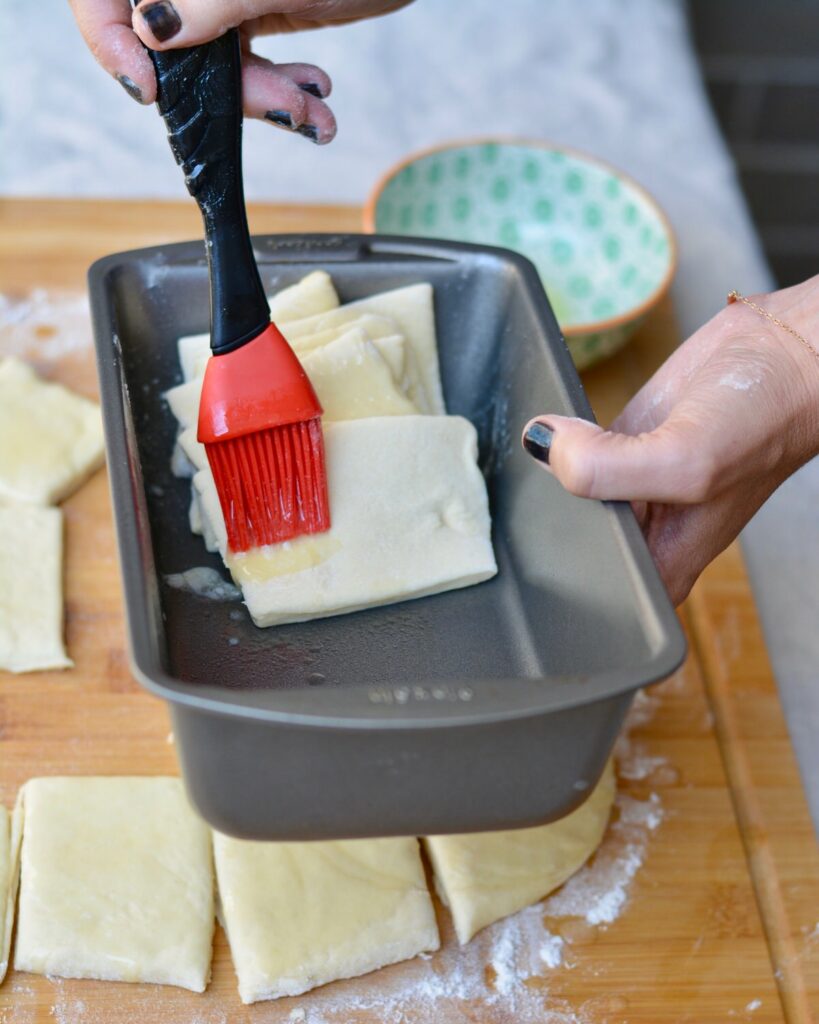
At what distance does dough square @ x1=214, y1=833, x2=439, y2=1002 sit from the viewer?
0.92 meters

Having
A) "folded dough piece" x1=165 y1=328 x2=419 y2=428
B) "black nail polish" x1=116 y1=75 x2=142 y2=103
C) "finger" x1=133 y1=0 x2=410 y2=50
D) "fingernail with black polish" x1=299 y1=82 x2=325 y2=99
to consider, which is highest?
"finger" x1=133 y1=0 x2=410 y2=50

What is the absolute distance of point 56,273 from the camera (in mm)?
1480

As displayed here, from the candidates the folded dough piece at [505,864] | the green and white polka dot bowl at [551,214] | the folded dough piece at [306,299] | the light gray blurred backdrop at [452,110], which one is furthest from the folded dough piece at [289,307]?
the light gray blurred backdrop at [452,110]

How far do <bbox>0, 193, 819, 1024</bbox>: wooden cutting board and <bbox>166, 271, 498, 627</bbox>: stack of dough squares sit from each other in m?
0.21

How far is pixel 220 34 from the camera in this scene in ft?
2.82

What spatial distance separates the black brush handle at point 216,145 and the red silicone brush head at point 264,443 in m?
0.05

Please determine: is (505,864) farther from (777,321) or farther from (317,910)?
(777,321)

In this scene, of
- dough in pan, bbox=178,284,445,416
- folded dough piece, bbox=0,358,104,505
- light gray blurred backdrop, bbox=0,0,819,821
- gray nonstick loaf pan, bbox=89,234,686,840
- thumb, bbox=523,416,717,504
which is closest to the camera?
gray nonstick loaf pan, bbox=89,234,686,840

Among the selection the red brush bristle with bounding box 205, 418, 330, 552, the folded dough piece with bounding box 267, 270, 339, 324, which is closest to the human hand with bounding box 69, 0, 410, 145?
the folded dough piece with bounding box 267, 270, 339, 324

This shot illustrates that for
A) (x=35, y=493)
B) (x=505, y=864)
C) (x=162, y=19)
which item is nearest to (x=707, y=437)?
(x=505, y=864)

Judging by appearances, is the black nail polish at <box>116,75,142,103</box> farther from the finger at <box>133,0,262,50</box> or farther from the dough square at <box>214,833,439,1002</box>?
the dough square at <box>214,833,439,1002</box>

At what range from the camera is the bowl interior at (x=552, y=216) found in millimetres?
1549

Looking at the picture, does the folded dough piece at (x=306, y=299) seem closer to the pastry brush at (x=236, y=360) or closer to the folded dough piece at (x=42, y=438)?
the pastry brush at (x=236, y=360)

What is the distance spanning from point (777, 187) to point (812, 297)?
182 cm
